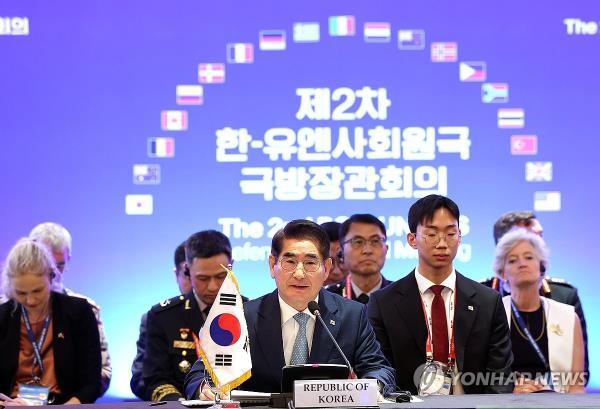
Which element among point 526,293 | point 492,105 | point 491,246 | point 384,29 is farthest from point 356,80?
point 526,293

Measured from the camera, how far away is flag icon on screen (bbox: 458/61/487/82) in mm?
7035

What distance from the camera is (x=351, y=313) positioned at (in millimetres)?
4348

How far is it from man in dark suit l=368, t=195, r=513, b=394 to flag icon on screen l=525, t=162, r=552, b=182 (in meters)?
2.33

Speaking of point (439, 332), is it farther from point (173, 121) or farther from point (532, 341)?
point (173, 121)

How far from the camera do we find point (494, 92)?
702 centimetres

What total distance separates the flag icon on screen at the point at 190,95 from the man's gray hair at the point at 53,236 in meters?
1.18

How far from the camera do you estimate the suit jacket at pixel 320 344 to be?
Answer: 413cm

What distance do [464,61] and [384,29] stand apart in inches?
23.0

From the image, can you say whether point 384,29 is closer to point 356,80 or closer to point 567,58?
point 356,80

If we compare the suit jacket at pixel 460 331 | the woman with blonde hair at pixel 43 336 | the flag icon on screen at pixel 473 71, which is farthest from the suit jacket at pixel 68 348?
the flag icon on screen at pixel 473 71

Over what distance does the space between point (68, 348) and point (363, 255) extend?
5.61 ft

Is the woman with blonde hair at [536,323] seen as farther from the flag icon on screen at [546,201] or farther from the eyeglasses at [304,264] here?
the eyeglasses at [304,264]

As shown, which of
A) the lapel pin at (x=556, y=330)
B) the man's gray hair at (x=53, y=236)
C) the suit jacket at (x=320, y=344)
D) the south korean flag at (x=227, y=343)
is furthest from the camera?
the man's gray hair at (x=53, y=236)

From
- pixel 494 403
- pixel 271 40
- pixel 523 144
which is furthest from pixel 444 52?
pixel 494 403
